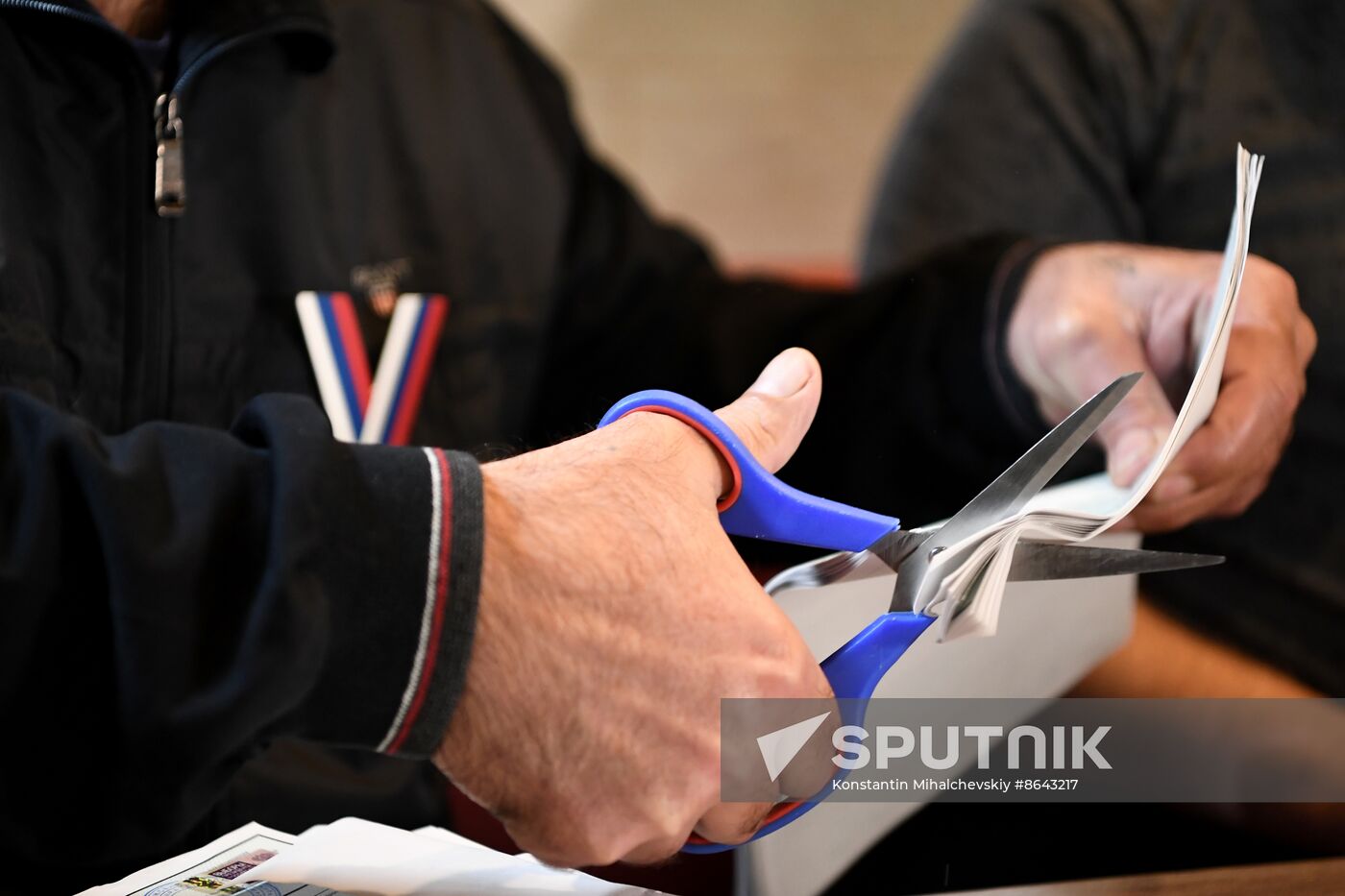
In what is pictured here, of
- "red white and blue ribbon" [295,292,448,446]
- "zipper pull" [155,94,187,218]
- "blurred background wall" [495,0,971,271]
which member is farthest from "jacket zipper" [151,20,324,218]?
"blurred background wall" [495,0,971,271]

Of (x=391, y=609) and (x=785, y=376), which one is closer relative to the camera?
(x=391, y=609)

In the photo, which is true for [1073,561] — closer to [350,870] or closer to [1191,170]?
[350,870]

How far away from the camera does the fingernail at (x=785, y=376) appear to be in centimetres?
41

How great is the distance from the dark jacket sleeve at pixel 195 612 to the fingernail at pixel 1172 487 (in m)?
0.33

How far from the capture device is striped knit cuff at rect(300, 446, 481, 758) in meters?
0.31

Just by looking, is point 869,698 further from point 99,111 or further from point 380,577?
point 99,111

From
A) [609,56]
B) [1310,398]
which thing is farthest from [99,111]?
[609,56]

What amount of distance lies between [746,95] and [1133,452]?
0.95m

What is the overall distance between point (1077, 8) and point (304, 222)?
60 centimetres

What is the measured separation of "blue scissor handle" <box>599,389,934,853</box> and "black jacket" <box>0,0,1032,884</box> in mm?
81

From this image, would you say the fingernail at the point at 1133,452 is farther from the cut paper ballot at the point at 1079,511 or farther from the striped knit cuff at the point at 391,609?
the striped knit cuff at the point at 391,609

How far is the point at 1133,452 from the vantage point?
0.48 meters

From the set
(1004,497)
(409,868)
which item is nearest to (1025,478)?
(1004,497)

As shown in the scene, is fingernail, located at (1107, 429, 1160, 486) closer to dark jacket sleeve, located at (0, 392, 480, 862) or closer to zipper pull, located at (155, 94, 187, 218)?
dark jacket sleeve, located at (0, 392, 480, 862)
